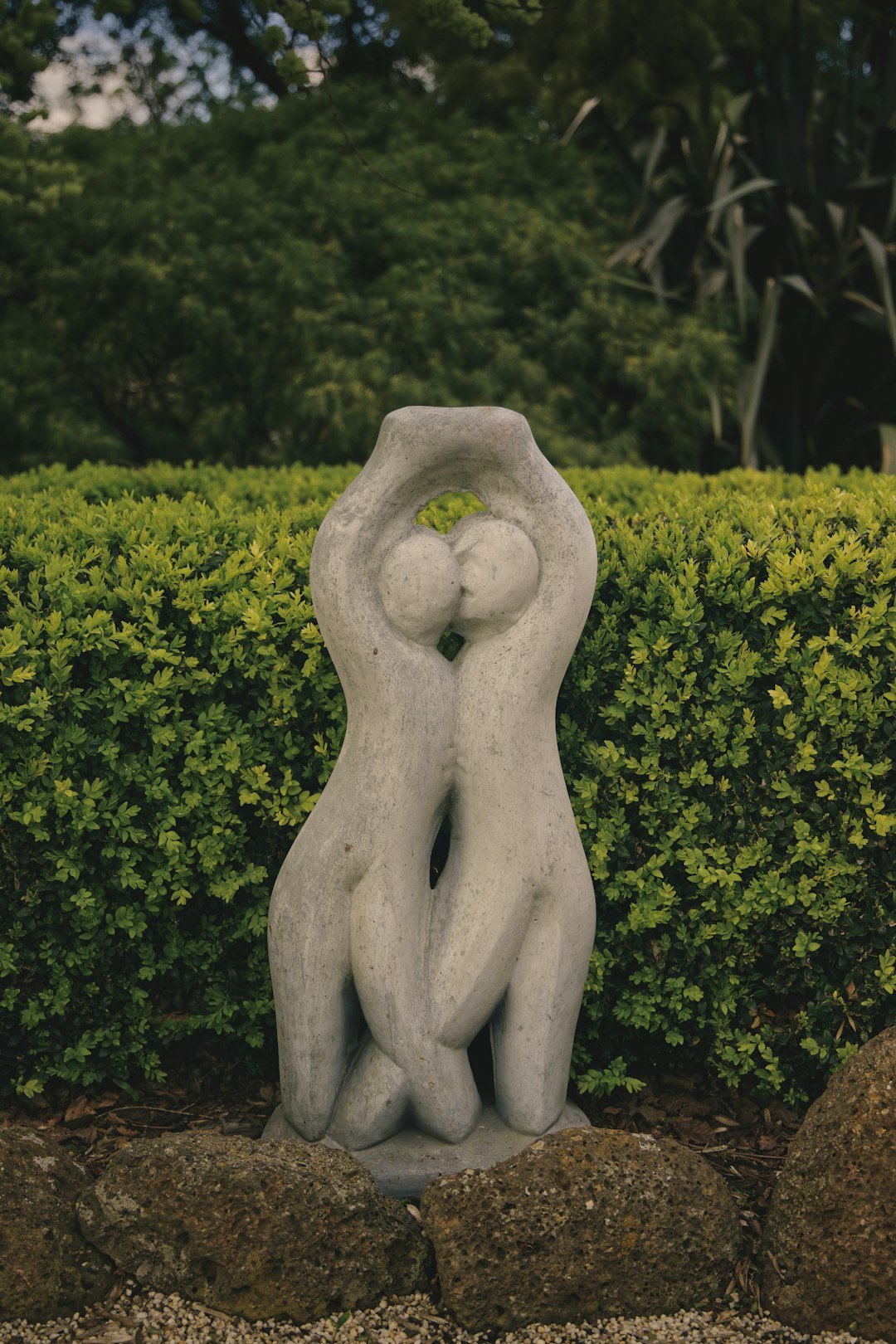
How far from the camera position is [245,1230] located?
279cm

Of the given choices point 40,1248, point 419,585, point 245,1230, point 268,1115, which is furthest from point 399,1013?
point 419,585

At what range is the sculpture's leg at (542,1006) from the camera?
329cm

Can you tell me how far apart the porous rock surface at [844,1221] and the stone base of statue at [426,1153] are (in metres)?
0.63

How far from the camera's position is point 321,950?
3.24 m

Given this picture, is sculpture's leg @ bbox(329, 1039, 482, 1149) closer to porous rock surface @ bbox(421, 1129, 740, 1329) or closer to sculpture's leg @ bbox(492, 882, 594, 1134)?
sculpture's leg @ bbox(492, 882, 594, 1134)

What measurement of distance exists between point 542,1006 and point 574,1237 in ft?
2.04

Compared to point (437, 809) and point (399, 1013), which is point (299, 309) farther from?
point (399, 1013)

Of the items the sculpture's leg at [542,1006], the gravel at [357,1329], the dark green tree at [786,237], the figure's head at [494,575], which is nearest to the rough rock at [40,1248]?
the gravel at [357,1329]

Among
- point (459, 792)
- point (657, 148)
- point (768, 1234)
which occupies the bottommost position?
point (768, 1234)

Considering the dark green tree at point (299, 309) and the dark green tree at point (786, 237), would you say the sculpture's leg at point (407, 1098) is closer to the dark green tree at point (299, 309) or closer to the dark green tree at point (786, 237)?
the dark green tree at point (299, 309)

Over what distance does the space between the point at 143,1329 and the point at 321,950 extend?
95cm

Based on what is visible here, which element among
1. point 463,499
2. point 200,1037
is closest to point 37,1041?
point 200,1037

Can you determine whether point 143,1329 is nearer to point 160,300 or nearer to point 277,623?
point 277,623

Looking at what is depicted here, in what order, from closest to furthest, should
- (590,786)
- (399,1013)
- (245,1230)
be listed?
(245,1230) → (399,1013) → (590,786)
